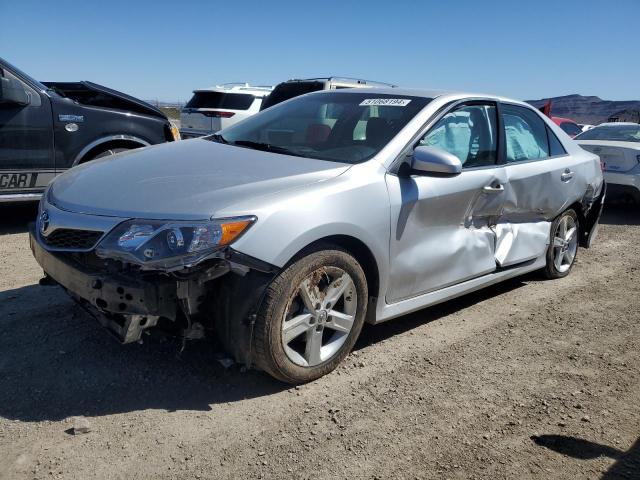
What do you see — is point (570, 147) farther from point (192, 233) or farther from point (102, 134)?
point (102, 134)

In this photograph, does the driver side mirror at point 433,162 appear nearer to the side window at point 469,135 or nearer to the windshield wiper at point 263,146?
the side window at point 469,135

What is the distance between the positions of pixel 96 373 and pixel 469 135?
2.87 m

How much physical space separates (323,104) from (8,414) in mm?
2839

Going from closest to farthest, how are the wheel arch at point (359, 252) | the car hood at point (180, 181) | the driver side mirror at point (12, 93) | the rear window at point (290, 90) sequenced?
the car hood at point (180, 181)
the wheel arch at point (359, 252)
the driver side mirror at point (12, 93)
the rear window at point (290, 90)

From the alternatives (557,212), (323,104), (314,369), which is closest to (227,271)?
(314,369)

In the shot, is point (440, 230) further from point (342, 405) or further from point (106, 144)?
point (106, 144)

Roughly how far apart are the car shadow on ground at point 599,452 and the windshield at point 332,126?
1787mm

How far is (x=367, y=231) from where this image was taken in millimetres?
3133

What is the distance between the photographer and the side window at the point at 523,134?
4.41m

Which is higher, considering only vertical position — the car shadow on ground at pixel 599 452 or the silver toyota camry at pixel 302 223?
the silver toyota camry at pixel 302 223

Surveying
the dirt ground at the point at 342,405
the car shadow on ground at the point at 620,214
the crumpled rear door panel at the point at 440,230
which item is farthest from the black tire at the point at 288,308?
the car shadow on ground at the point at 620,214

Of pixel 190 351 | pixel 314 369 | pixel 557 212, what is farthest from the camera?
pixel 557 212

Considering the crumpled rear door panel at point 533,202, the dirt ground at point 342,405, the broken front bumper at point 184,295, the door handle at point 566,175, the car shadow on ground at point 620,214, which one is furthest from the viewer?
the car shadow on ground at point 620,214

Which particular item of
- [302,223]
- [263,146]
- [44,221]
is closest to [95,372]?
[44,221]
